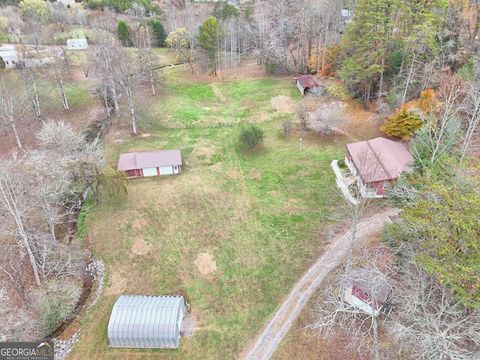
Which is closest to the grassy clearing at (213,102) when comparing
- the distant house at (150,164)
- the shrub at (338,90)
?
the shrub at (338,90)

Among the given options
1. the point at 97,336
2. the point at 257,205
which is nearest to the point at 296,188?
the point at 257,205

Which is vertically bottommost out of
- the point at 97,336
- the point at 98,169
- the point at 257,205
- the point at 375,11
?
the point at 97,336

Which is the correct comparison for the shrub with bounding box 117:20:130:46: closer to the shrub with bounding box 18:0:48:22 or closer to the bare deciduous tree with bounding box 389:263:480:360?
the shrub with bounding box 18:0:48:22

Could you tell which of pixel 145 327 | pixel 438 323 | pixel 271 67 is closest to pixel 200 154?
pixel 145 327

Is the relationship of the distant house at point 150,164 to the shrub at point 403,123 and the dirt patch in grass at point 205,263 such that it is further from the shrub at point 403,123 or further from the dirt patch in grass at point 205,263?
the shrub at point 403,123

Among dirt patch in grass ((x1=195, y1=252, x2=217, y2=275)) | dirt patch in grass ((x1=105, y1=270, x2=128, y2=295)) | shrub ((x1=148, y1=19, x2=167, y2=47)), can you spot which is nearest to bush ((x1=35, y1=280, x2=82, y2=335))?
dirt patch in grass ((x1=105, y1=270, x2=128, y2=295))

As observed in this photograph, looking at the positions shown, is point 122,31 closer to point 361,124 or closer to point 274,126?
point 274,126

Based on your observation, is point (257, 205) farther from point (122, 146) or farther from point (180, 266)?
point (122, 146)
